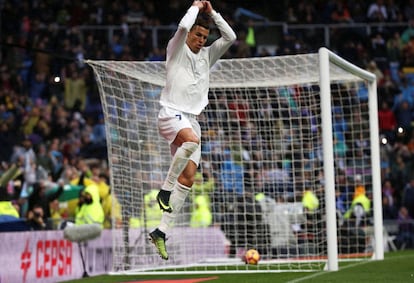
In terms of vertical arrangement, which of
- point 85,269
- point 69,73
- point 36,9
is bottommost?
point 85,269

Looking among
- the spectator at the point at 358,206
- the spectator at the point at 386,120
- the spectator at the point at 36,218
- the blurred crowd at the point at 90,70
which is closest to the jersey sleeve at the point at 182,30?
the spectator at the point at 36,218

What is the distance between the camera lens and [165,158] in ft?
52.3

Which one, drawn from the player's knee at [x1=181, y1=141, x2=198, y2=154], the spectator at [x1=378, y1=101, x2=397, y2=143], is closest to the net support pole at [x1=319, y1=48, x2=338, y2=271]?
the player's knee at [x1=181, y1=141, x2=198, y2=154]

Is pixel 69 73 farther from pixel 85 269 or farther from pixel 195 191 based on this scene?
pixel 85 269

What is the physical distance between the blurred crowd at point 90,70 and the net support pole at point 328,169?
15.4 feet

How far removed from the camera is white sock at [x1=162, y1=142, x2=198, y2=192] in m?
10.4

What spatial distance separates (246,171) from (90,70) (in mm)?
8012

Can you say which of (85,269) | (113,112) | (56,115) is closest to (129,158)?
(113,112)

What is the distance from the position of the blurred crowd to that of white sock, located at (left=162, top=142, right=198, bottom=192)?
220 inches

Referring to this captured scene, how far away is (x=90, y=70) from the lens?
2406cm

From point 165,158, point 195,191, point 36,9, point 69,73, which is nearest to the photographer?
point 165,158

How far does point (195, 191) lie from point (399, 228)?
18.3ft

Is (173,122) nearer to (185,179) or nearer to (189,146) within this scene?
(189,146)

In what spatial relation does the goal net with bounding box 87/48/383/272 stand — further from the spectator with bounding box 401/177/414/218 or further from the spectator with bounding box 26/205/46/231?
the spectator with bounding box 401/177/414/218
